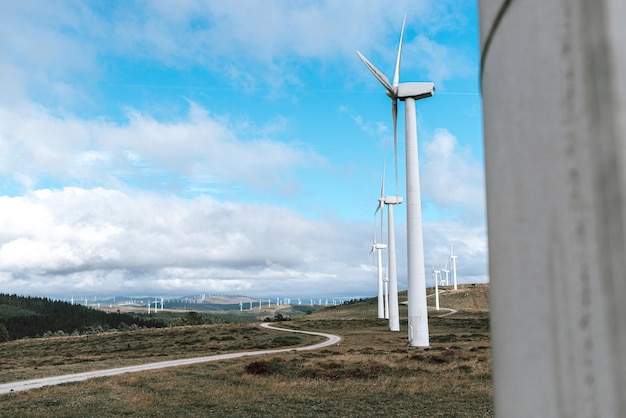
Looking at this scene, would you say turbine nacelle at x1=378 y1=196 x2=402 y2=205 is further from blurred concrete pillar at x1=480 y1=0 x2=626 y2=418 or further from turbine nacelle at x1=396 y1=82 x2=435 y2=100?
blurred concrete pillar at x1=480 y1=0 x2=626 y2=418

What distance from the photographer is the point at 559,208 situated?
1399 mm

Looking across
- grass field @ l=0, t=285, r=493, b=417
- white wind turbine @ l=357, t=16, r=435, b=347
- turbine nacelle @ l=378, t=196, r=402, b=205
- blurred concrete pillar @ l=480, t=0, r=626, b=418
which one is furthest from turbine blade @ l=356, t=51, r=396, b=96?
blurred concrete pillar @ l=480, t=0, r=626, b=418

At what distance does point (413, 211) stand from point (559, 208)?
144ft

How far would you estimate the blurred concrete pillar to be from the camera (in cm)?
129

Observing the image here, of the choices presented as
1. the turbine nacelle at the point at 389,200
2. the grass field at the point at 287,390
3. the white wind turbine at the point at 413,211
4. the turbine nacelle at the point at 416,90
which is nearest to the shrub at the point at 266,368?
the grass field at the point at 287,390

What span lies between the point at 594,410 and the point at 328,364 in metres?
35.1

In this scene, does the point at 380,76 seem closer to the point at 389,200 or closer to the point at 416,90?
the point at 416,90

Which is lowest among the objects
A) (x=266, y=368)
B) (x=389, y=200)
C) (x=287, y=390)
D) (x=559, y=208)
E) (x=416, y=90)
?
(x=266, y=368)

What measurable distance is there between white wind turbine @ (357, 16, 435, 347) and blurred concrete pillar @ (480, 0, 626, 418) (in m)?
43.1

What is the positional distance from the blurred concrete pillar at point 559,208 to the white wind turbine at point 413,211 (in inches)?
1697

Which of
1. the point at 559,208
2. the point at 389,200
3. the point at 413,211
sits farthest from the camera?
the point at 389,200

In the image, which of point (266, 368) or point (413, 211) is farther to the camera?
point (413, 211)

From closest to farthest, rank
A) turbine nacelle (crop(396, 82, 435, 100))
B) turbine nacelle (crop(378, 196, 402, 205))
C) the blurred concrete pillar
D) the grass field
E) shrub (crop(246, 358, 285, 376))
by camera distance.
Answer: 1. the blurred concrete pillar
2. the grass field
3. shrub (crop(246, 358, 285, 376))
4. turbine nacelle (crop(396, 82, 435, 100))
5. turbine nacelle (crop(378, 196, 402, 205))

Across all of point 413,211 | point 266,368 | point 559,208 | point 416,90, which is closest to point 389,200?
point 416,90
